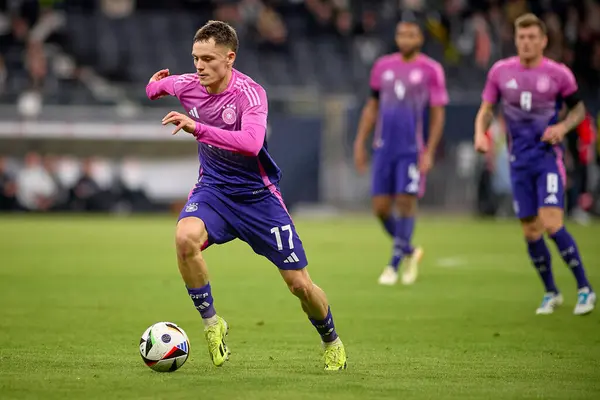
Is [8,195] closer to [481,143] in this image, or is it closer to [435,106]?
[435,106]

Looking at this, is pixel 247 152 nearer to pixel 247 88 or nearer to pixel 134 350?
pixel 247 88

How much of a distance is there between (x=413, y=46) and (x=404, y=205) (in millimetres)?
1858

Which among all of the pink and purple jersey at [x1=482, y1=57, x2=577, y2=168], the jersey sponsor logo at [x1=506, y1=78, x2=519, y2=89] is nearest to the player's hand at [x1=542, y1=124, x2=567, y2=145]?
the pink and purple jersey at [x1=482, y1=57, x2=577, y2=168]

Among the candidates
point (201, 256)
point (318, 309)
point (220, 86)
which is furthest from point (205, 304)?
point (220, 86)

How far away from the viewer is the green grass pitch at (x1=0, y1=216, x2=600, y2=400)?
671 centimetres

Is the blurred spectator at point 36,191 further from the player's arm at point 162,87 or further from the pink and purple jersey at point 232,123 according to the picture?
the pink and purple jersey at point 232,123

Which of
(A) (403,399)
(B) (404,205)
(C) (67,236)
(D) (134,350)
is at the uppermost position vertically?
(A) (403,399)

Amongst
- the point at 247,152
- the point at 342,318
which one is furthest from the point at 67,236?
the point at 247,152

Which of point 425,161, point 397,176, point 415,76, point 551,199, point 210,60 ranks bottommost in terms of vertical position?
point 397,176

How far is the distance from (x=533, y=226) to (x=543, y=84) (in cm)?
134

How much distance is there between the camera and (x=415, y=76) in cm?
1335

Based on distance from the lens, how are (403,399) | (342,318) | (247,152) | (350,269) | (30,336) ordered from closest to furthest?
1. (403,399)
2. (247,152)
3. (30,336)
4. (342,318)
5. (350,269)

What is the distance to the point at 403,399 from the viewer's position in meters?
6.32

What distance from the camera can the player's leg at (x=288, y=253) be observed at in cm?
733
